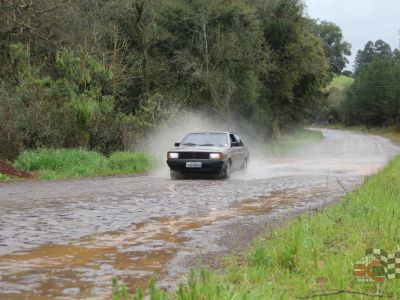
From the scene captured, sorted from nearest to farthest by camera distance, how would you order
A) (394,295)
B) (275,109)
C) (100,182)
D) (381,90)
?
(394,295) < (100,182) < (275,109) < (381,90)

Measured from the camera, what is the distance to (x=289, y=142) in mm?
50844

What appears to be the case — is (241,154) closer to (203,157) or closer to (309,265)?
(203,157)

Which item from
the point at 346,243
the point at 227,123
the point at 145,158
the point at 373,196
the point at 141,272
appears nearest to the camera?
the point at 141,272

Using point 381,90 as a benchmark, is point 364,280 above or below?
below

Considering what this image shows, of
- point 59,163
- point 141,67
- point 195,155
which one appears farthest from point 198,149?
point 141,67

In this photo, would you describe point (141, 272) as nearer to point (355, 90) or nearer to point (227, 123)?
point (227, 123)

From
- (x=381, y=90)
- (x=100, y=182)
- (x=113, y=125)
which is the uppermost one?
(x=381, y=90)

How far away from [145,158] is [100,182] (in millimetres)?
6167

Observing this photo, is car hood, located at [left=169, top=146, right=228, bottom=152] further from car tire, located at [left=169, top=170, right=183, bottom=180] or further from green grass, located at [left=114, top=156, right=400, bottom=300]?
green grass, located at [left=114, top=156, right=400, bottom=300]

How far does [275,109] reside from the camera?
42.7 metres

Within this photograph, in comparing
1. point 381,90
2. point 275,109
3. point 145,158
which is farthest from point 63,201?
point 381,90

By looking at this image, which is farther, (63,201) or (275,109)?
(275,109)

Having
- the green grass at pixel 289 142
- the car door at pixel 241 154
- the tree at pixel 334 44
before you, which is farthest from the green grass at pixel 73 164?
the tree at pixel 334 44

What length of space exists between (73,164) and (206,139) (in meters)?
4.83
